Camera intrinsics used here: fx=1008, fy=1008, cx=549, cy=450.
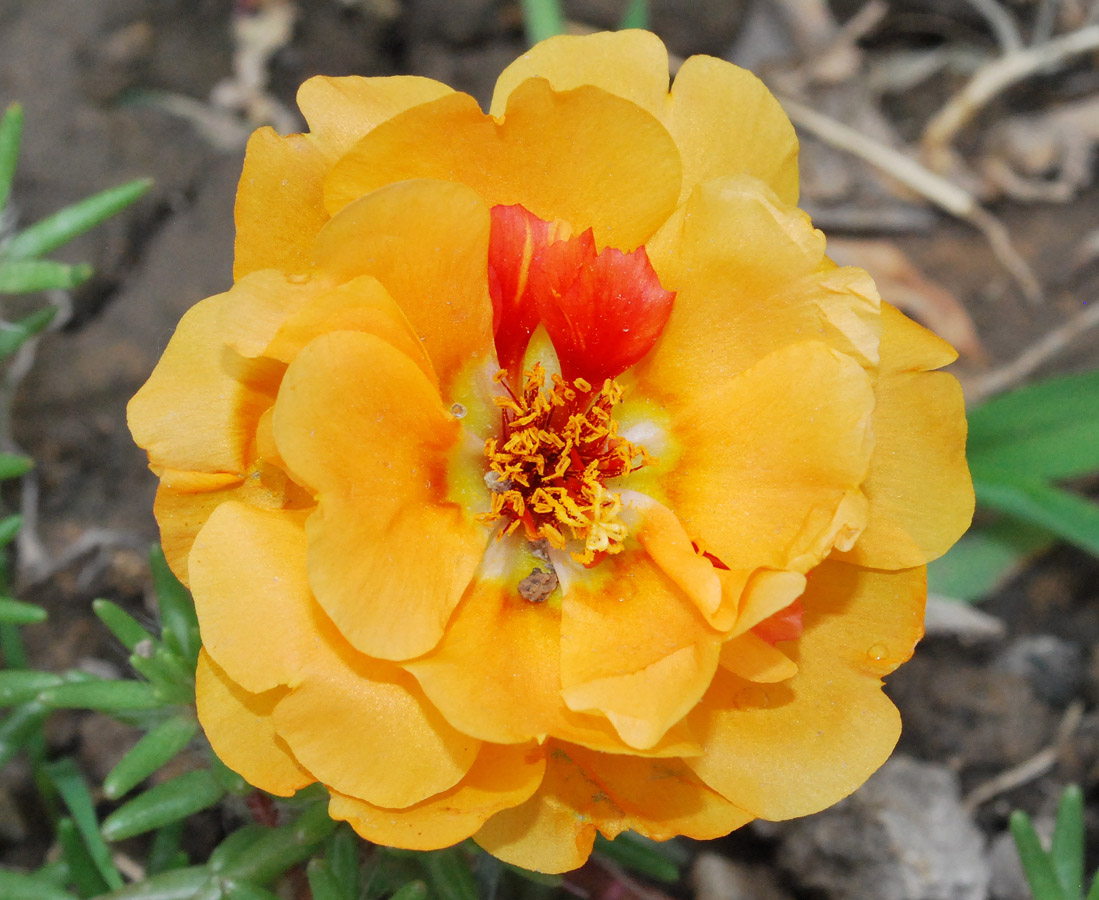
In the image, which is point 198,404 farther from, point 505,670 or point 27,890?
point 27,890

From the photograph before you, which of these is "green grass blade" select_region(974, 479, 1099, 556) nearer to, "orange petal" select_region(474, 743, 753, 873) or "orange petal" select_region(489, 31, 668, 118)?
"orange petal" select_region(474, 743, 753, 873)

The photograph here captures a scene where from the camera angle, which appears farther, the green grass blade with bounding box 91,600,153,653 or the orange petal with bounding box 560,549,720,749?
the green grass blade with bounding box 91,600,153,653

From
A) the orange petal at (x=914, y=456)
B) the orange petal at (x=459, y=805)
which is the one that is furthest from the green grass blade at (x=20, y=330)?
the orange petal at (x=914, y=456)

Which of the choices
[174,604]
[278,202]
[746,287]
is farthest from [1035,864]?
[278,202]

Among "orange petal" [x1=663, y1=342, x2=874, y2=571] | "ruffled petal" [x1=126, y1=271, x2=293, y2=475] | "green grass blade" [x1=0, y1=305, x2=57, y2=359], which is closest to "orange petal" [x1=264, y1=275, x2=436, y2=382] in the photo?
"ruffled petal" [x1=126, y1=271, x2=293, y2=475]

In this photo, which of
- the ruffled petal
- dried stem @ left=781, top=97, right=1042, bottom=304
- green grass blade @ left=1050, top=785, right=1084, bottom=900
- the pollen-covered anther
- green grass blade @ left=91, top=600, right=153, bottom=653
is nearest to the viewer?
the ruffled petal

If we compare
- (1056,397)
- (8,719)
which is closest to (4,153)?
(8,719)
